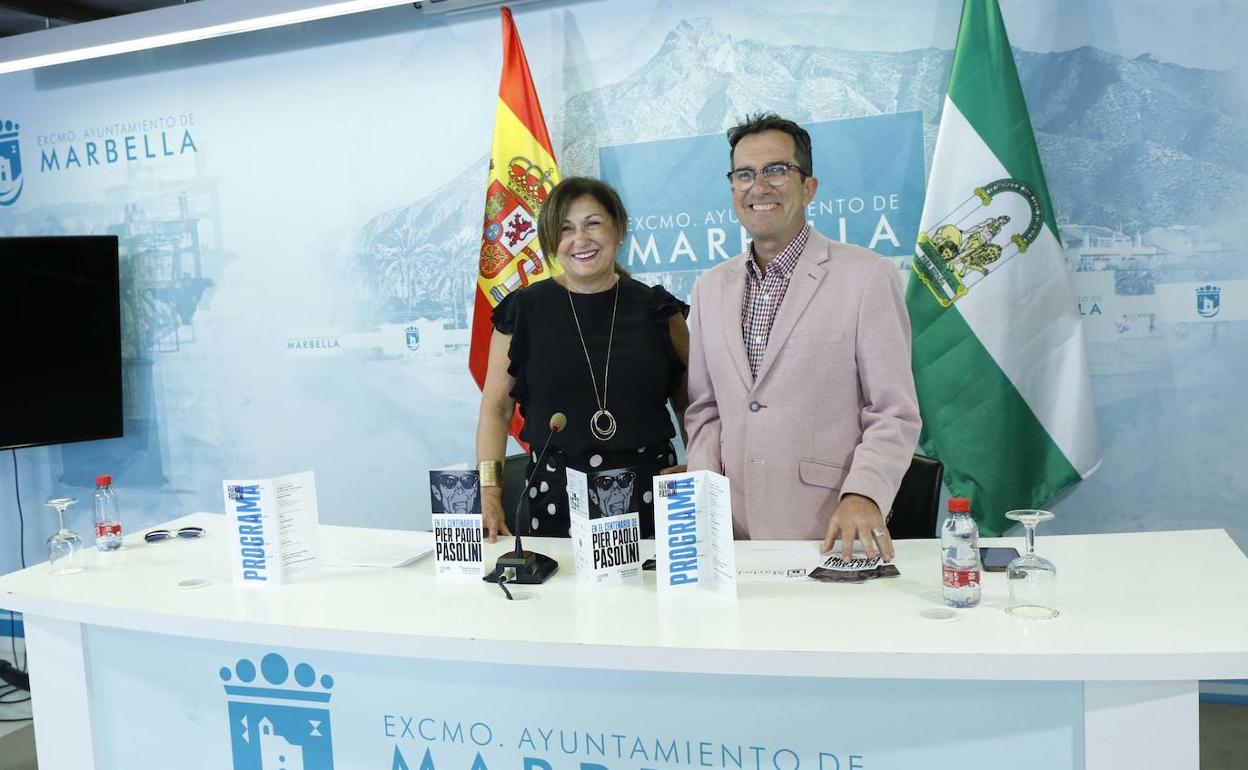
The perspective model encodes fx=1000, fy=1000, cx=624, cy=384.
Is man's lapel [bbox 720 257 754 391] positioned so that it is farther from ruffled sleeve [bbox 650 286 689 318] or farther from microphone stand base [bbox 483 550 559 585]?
microphone stand base [bbox 483 550 559 585]

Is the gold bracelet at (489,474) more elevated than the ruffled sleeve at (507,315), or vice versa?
the ruffled sleeve at (507,315)

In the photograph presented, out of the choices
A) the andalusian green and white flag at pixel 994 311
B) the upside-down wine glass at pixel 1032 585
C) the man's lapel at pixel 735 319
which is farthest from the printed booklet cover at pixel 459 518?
A: the andalusian green and white flag at pixel 994 311

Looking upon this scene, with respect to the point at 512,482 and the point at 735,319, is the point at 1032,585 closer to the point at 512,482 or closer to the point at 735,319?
the point at 735,319

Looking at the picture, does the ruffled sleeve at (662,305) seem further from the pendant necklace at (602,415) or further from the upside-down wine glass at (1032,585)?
the upside-down wine glass at (1032,585)

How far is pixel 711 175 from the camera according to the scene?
3814 mm

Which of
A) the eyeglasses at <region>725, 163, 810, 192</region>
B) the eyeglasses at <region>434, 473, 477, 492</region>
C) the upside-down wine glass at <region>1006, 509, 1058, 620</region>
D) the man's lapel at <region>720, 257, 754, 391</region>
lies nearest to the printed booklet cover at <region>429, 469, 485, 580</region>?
the eyeglasses at <region>434, 473, 477, 492</region>

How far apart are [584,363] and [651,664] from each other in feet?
3.53

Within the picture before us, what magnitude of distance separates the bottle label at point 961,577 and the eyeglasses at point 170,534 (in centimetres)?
A: 195

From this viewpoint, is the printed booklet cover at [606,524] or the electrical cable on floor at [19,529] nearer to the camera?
the printed booklet cover at [606,524]

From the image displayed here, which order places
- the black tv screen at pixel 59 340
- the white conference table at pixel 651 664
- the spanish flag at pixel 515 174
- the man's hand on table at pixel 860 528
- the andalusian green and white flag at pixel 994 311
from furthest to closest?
the black tv screen at pixel 59 340
the spanish flag at pixel 515 174
the andalusian green and white flag at pixel 994 311
the man's hand on table at pixel 860 528
the white conference table at pixel 651 664

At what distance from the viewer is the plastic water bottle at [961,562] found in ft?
5.54

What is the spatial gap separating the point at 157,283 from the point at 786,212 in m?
3.49

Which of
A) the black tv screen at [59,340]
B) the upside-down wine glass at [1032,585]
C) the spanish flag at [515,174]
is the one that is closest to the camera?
the upside-down wine glass at [1032,585]

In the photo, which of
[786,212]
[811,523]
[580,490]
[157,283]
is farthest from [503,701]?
[157,283]
